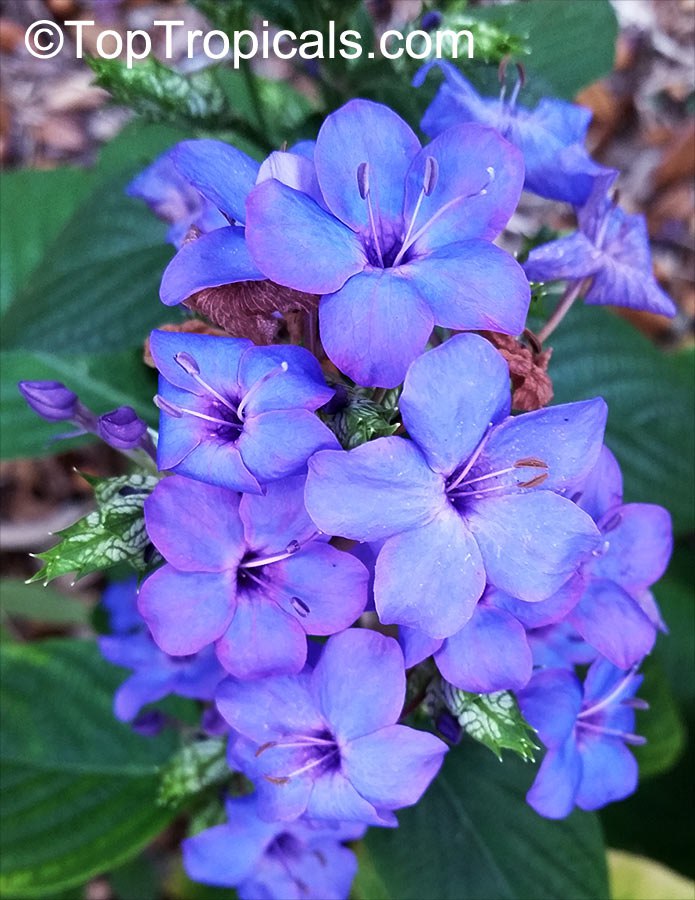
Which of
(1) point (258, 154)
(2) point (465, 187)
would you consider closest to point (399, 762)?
(2) point (465, 187)

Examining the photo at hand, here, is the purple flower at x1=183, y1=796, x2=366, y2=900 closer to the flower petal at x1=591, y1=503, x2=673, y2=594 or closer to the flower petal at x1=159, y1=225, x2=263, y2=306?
the flower petal at x1=591, y1=503, x2=673, y2=594

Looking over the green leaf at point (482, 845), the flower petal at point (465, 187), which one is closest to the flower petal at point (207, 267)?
the flower petal at point (465, 187)

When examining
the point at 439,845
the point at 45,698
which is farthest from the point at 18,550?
the point at 439,845

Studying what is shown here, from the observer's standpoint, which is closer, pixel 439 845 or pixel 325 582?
pixel 325 582

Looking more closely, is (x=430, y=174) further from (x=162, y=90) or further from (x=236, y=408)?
(x=162, y=90)

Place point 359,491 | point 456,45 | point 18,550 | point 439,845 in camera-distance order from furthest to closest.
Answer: point 18,550, point 439,845, point 456,45, point 359,491

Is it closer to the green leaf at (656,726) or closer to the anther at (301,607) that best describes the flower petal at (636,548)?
the anther at (301,607)

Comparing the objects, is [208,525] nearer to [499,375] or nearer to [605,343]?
[499,375]
